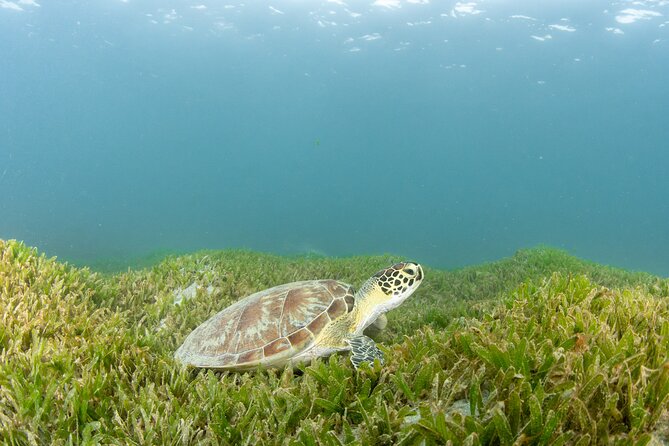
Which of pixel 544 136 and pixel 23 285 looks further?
pixel 544 136

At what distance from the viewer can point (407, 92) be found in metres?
92.9

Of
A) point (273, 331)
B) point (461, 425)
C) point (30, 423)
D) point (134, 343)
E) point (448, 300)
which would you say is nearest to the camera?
point (461, 425)

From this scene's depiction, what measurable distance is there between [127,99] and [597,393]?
161881 mm

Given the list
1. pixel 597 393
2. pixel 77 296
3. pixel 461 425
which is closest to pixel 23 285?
pixel 77 296

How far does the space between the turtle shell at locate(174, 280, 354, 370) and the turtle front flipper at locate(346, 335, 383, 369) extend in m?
0.39

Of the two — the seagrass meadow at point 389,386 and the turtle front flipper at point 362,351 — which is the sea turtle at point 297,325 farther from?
the seagrass meadow at point 389,386

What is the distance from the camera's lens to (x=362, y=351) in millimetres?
3350

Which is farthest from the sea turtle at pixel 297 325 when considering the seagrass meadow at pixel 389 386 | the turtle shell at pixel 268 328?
the seagrass meadow at pixel 389 386

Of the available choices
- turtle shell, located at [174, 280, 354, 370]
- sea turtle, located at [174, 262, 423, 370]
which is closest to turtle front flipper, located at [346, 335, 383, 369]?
sea turtle, located at [174, 262, 423, 370]

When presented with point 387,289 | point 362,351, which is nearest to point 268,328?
point 362,351

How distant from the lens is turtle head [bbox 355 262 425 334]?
411 cm

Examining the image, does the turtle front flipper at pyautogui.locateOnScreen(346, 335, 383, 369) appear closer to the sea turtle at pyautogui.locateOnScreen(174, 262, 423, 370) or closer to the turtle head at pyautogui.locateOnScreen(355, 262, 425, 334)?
the sea turtle at pyautogui.locateOnScreen(174, 262, 423, 370)

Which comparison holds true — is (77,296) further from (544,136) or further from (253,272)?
(544,136)

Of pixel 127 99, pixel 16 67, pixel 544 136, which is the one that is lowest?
pixel 544 136
